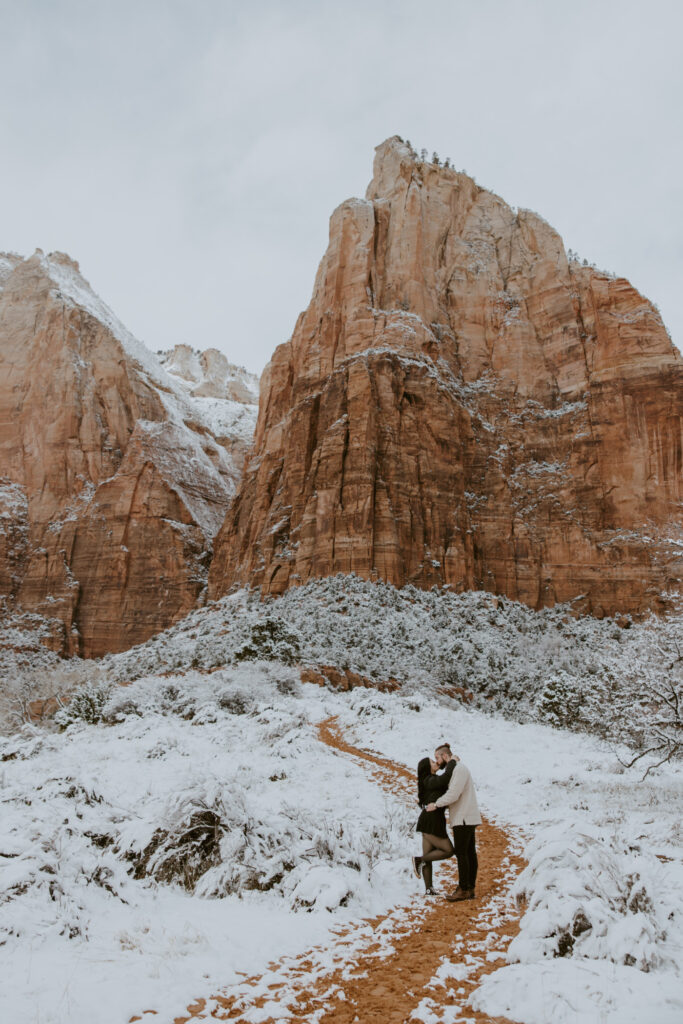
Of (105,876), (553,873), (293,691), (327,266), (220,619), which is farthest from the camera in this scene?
(327,266)

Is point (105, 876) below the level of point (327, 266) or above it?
below

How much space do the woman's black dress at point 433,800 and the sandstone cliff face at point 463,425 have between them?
34584 mm

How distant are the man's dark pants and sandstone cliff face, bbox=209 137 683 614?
34952 millimetres

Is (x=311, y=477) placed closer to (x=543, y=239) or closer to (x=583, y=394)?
(x=583, y=394)

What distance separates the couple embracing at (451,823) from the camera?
19.7 ft

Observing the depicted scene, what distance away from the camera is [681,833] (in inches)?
274

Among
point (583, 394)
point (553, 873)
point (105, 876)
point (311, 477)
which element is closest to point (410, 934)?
point (553, 873)

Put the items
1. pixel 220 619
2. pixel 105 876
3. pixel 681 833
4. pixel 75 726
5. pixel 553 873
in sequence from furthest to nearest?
pixel 220 619
pixel 75 726
pixel 681 833
pixel 105 876
pixel 553 873

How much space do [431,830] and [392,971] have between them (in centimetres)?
198

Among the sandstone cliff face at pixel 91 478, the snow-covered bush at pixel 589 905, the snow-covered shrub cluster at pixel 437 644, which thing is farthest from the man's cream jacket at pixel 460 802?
the sandstone cliff face at pixel 91 478

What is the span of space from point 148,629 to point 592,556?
1482 inches

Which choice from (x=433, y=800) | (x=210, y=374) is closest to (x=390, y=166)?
(x=433, y=800)

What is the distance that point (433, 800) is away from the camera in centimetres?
643

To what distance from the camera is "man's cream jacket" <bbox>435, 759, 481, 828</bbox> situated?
6.16 meters
